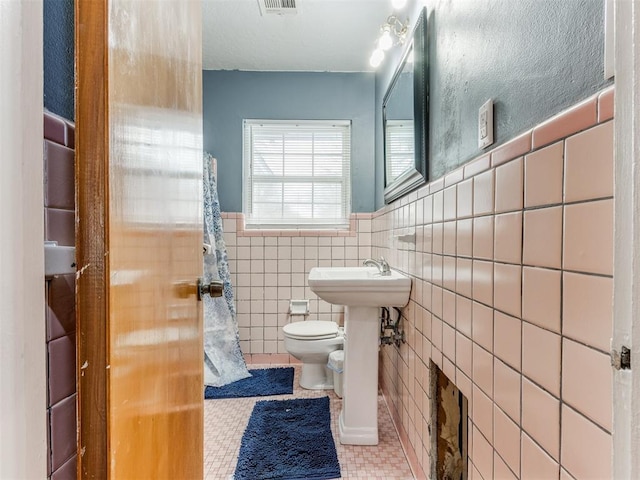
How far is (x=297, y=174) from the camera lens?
2938 mm

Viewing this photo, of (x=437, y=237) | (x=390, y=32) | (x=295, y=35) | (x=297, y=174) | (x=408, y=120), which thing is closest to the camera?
(x=437, y=237)

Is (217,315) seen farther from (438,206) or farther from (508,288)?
(508,288)

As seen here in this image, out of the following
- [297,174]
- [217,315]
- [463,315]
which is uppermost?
[297,174]

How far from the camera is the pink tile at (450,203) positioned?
3.60 ft

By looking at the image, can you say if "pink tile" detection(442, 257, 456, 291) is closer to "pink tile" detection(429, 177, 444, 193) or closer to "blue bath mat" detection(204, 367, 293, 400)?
"pink tile" detection(429, 177, 444, 193)

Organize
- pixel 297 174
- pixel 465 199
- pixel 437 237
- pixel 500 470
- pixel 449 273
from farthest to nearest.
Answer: pixel 297 174 < pixel 437 237 < pixel 449 273 < pixel 465 199 < pixel 500 470

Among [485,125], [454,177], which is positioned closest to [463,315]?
[454,177]

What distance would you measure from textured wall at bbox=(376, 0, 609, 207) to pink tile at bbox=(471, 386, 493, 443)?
2.19 feet

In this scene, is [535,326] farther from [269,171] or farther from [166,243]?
[269,171]

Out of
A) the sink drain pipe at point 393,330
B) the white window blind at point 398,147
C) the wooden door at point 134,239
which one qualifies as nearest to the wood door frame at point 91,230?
the wooden door at point 134,239

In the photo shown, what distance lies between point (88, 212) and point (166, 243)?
263 millimetres

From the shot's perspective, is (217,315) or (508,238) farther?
(217,315)

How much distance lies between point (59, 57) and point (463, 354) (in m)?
1.17

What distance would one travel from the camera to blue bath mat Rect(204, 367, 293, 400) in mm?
2277
